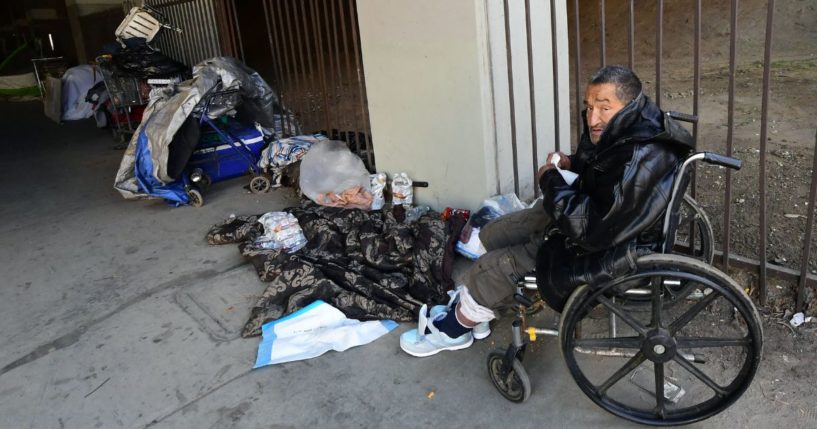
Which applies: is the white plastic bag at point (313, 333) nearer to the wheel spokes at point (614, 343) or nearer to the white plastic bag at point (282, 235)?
→ the white plastic bag at point (282, 235)

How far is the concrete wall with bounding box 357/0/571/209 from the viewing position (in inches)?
147

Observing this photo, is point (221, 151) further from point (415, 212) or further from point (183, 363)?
point (183, 363)

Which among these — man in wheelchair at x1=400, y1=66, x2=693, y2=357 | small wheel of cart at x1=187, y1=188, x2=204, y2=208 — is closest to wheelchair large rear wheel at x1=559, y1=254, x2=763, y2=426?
man in wheelchair at x1=400, y1=66, x2=693, y2=357

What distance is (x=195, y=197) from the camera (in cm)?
541

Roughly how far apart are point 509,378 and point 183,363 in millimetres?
1677

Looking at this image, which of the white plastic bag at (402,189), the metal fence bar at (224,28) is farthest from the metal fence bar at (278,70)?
the white plastic bag at (402,189)

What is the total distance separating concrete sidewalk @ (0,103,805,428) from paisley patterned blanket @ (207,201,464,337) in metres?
0.16

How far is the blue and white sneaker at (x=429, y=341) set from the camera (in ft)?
9.80

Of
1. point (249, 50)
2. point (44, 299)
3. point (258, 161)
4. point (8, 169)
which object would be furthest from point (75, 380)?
point (249, 50)

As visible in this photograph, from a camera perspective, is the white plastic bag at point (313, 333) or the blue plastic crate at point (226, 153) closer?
the white plastic bag at point (313, 333)

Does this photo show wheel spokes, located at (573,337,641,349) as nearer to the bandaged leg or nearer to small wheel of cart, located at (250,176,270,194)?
the bandaged leg

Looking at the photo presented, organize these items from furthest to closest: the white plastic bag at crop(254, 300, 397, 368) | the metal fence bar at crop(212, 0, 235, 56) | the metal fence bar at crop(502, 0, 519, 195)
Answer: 1. the metal fence bar at crop(212, 0, 235, 56)
2. the metal fence bar at crop(502, 0, 519, 195)
3. the white plastic bag at crop(254, 300, 397, 368)

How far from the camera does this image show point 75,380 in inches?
121

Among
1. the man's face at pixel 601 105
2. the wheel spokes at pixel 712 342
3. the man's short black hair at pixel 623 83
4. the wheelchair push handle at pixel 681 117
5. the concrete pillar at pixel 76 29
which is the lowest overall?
the wheel spokes at pixel 712 342
